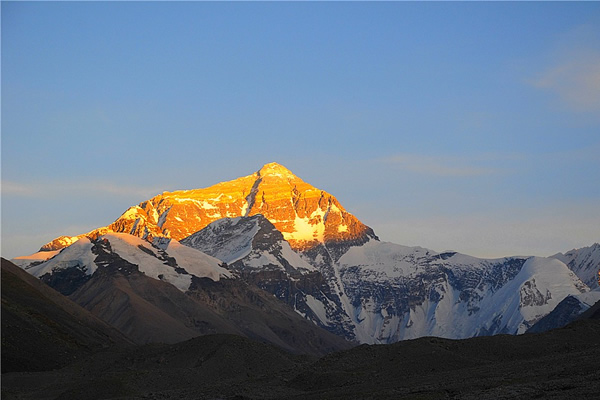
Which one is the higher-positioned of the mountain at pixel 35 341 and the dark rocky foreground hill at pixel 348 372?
the mountain at pixel 35 341

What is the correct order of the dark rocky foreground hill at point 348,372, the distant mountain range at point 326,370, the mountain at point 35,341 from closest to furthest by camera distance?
the dark rocky foreground hill at point 348,372 < the distant mountain range at point 326,370 < the mountain at point 35,341

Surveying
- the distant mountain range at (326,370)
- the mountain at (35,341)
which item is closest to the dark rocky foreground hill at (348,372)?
the distant mountain range at (326,370)

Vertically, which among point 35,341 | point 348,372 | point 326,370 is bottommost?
point 348,372

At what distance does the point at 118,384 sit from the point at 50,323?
75.3 meters

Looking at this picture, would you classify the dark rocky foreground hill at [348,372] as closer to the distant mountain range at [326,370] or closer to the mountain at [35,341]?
the distant mountain range at [326,370]

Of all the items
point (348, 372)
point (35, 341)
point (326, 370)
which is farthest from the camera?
point (35, 341)

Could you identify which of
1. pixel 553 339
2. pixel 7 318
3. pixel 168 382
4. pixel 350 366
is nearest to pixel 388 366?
pixel 350 366

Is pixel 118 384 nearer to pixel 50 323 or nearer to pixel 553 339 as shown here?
pixel 553 339

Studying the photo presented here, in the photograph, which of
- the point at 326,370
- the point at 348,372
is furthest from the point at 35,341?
the point at 348,372

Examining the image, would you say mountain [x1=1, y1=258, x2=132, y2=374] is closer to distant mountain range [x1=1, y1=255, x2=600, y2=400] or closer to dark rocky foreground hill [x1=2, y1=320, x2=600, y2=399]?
distant mountain range [x1=1, y1=255, x2=600, y2=400]

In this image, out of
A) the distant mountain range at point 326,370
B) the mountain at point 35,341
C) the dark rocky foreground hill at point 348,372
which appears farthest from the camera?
the mountain at point 35,341

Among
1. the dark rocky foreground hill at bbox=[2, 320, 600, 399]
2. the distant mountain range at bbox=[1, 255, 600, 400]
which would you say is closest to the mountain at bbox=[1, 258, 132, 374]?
the distant mountain range at bbox=[1, 255, 600, 400]

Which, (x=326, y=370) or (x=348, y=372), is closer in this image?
(x=348, y=372)

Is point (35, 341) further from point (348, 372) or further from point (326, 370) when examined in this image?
point (348, 372)
